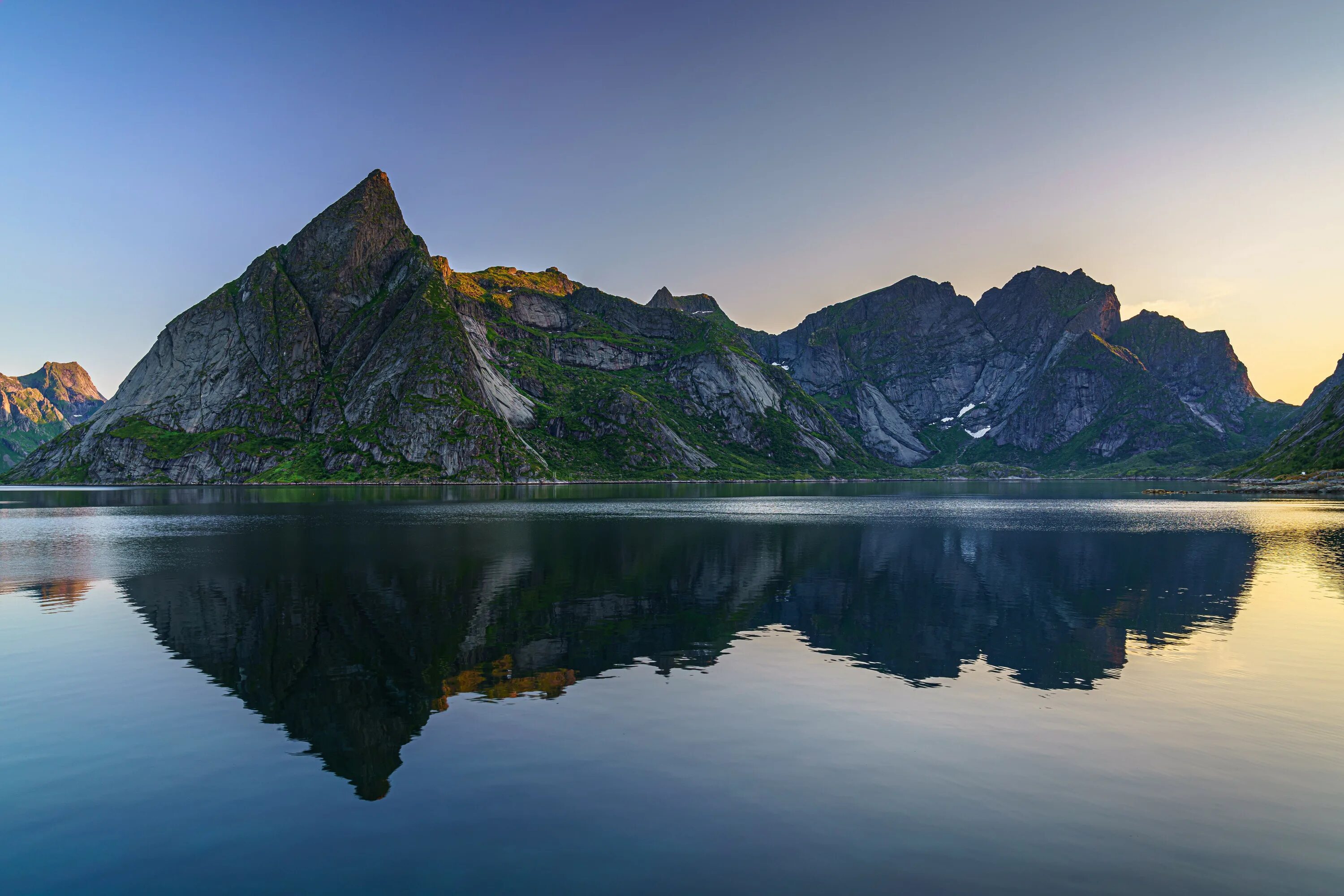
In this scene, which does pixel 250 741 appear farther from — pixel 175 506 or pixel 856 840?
pixel 175 506

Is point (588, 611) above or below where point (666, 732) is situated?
below

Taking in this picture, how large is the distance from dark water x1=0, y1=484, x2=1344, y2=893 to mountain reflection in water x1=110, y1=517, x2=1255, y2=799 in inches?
14.0

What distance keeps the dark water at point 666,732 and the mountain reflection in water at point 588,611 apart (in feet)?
1.17

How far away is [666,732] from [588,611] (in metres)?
23.3

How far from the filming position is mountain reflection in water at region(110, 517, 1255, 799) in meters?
32.6

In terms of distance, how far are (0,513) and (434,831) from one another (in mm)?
182088

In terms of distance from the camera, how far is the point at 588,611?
4891cm

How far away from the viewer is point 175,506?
535 feet

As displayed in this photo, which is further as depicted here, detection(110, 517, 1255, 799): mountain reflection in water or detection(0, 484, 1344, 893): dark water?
detection(110, 517, 1255, 799): mountain reflection in water

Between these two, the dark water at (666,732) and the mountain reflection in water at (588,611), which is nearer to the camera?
the dark water at (666,732)

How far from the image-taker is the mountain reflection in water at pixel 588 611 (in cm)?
3262

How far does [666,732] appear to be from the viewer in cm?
2636

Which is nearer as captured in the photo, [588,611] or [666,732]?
[666,732]

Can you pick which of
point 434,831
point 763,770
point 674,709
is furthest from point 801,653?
point 434,831
